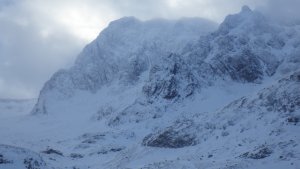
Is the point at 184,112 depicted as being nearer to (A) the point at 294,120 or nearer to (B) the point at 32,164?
(A) the point at 294,120

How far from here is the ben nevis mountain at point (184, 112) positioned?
7219 cm

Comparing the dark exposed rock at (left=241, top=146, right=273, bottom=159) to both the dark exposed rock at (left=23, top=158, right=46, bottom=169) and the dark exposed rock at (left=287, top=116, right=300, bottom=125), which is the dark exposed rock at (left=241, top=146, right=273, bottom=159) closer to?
the dark exposed rock at (left=287, top=116, right=300, bottom=125)

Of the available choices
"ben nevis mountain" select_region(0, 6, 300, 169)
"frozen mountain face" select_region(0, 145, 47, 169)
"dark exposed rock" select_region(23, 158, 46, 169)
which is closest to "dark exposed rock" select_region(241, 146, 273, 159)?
"ben nevis mountain" select_region(0, 6, 300, 169)

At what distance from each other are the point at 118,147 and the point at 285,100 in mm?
43577

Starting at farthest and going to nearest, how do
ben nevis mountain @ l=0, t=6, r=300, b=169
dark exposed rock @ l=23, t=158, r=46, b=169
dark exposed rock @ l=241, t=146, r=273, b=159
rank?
ben nevis mountain @ l=0, t=6, r=300, b=169 < dark exposed rock @ l=241, t=146, r=273, b=159 < dark exposed rock @ l=23, t=158, r=46, b=169

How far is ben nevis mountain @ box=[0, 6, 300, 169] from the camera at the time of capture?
72188 mm

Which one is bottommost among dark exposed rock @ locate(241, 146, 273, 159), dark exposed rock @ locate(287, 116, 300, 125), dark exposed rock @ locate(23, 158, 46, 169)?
dark exposed rock @ locate(241, 146, 273, 159)


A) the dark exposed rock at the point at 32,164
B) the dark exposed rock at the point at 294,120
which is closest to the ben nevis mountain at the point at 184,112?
the dark exposed rock at the point at 32,164

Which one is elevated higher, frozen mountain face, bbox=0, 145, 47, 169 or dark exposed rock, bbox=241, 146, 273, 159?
frozen mountain face, bbox=0, 145, 47, 169

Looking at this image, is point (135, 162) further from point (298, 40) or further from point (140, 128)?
point (298, 40)

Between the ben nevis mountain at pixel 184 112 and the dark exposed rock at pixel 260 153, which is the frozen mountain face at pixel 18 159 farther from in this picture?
the dark exposed rock at pixel 260 153

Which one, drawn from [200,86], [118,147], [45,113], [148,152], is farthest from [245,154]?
[45,113]

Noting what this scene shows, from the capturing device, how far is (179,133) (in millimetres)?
92125

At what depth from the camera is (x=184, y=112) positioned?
13512cm
